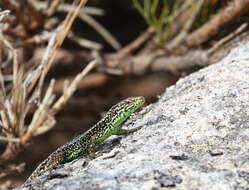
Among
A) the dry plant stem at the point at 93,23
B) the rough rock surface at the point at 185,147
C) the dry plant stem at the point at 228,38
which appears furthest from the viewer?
the dry plant stem at the point at 93,23

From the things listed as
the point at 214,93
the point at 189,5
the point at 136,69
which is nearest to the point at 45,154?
the point at 136,69

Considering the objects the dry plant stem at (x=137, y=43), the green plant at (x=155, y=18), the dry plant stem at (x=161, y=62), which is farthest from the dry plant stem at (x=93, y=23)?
the green plant at (x=155, y=18)

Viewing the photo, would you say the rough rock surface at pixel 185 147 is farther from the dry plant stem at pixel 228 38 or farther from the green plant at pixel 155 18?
the green plant at pixel 155 18

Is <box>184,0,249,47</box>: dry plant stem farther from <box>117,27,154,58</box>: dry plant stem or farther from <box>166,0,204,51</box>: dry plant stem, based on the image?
<box>117,27,154,58</box>: dry plant stem

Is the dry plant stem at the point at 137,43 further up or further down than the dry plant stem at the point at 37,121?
further up

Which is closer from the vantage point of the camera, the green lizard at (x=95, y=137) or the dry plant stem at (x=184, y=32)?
the green lizard at (x=95, y=137)
